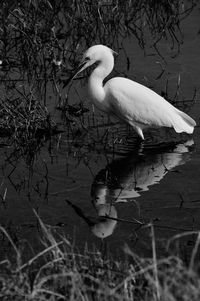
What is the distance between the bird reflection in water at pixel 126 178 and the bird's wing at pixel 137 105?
349 millimetres

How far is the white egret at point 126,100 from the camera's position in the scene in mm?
7875

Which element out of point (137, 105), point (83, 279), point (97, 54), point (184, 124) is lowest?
point (83, 279)

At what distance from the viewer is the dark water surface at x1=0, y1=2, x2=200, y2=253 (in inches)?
225

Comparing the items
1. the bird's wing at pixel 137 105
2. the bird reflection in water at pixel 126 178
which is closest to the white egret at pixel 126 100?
the bird's wing at pixel 137 105

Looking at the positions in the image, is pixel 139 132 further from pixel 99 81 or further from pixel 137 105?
pixel 99 81

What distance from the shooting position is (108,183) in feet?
22.1

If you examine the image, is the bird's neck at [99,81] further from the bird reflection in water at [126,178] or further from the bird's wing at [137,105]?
the bird reflection in water at [126,178]

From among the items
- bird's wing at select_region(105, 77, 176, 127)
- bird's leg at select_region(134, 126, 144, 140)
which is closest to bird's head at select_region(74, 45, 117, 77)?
bird's wing at select_region(105, 77, 176, 127)

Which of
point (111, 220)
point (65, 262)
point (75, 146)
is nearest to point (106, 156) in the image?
point (75, 146)

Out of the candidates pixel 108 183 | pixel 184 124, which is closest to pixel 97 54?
pixel 184 124

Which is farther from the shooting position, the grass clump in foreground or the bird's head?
the bird's head

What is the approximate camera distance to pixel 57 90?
→ 8320mm

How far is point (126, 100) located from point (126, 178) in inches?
48.3

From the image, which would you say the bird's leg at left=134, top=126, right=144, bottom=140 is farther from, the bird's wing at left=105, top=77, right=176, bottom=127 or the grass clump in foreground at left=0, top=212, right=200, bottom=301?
the grass clump in foreground at left=0, top=212, right=200, bottom=301
